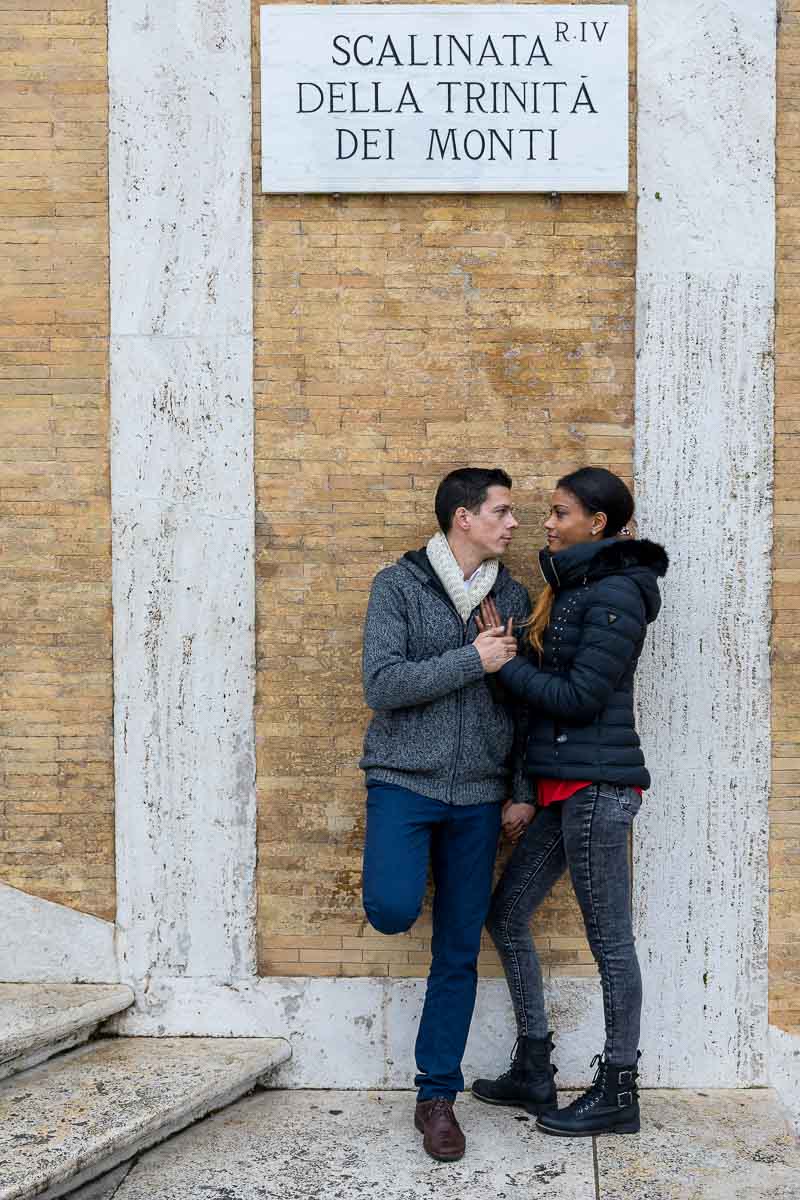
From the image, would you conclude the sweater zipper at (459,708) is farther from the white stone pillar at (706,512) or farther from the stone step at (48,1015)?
the stone step at (48,1015)

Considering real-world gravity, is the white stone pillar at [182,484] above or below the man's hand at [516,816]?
above

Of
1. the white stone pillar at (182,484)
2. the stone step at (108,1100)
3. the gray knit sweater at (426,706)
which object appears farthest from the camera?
the white stone pillar at (182,484)

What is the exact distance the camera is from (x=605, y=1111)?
4020mm

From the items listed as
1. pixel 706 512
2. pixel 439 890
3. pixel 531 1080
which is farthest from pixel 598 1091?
pixel 706 512

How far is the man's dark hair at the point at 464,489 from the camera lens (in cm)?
404

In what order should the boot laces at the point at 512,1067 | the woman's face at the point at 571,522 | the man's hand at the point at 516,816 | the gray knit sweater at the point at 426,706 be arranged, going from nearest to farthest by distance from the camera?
the gray knit sweater at the point at 426,706 → the woman's face at the point at 571,522 → the man's hand at the point at 516,816 → the boot laces at the point at 512,1067

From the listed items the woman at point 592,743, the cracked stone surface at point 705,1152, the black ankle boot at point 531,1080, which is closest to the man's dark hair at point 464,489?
the woman at point 592,743

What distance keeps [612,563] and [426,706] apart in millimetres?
797

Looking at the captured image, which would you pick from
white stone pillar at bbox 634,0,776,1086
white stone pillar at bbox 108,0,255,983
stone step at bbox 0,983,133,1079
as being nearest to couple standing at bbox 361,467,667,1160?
white stone pillar at bbox 634,0,776,1086

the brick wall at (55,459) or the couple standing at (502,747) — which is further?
the brick wall at (55,459)

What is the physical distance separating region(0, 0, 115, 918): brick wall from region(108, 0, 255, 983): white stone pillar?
0.27 feet

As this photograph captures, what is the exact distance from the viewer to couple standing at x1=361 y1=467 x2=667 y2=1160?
3.86 metres

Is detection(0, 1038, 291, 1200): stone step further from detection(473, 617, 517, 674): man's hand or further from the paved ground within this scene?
detection(473, 617, 517, 674): man's hand

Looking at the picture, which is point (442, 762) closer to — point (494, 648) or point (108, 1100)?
point (494, 648)
